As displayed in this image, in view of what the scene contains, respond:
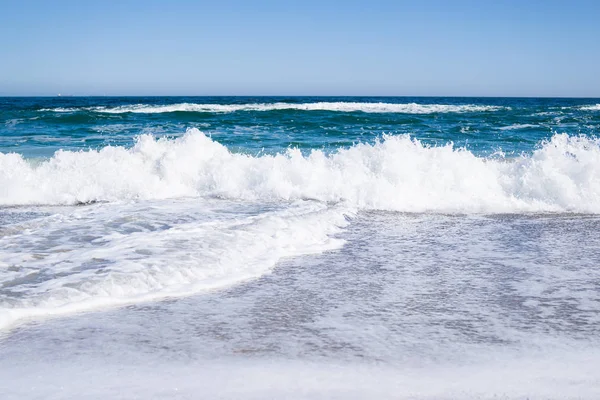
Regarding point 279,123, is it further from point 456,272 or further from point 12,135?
point 456,272

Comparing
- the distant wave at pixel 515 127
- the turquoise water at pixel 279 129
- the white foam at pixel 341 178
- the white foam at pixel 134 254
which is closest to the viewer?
the white foam at pixel 134 254

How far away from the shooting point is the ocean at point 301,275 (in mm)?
2711

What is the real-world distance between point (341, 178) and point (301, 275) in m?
4.39

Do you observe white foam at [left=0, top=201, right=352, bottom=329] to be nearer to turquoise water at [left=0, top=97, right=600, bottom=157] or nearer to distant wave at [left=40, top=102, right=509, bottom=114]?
turquoise water at [left=0, top=97, right=600, bottom=157]

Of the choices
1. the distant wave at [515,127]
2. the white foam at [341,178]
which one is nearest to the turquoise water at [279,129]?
the distant wave at [515,127]

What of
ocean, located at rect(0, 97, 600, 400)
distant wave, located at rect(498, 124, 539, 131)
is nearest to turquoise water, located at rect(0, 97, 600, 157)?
distant wave, located at rect(498, 124, 539, 131)

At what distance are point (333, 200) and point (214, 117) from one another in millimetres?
15544

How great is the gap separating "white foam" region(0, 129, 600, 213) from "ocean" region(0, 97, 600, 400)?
0.11ft

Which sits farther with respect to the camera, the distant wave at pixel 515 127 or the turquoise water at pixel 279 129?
the distant wave at pixel 515 127

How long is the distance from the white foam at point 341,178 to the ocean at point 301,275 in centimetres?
3

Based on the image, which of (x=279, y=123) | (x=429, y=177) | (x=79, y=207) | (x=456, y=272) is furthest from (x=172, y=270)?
(x=279, y=123)

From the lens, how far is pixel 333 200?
8.05 m

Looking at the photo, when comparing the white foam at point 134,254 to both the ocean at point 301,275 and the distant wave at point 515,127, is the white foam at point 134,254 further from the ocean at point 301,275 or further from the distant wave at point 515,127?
the distant wave at point 515,127

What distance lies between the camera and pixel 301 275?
173 inches
